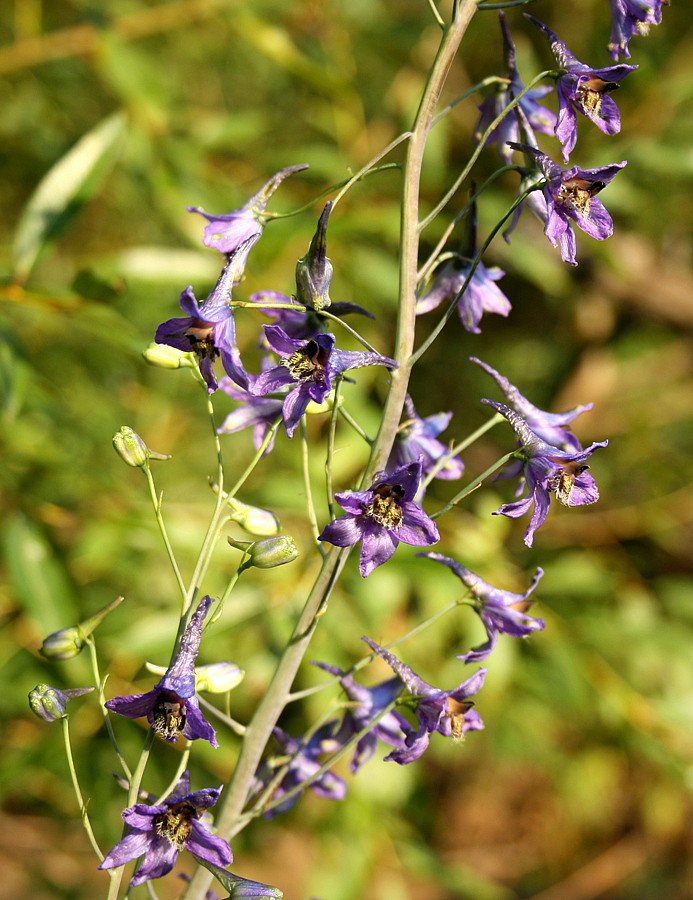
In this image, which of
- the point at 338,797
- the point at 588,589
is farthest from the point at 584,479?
the point at 588,589

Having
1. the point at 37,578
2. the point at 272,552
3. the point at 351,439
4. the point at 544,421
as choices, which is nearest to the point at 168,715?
the point at 272,552

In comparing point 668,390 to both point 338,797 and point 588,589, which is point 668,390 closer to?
point 588,589

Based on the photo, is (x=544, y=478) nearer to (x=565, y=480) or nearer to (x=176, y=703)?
(x=565, y=480)

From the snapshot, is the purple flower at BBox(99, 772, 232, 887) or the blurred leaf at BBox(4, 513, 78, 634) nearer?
the purple flower at BBox(99, 772, 232, 887)

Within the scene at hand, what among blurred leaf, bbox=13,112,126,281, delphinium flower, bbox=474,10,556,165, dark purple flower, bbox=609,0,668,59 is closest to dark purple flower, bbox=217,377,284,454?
delphinium flower, bbox=474,10,556,165

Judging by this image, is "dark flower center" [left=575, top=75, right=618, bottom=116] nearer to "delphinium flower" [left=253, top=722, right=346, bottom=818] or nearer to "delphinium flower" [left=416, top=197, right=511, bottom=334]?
"delphinium flower" [left=416, top=197, right=511, bottom=334]

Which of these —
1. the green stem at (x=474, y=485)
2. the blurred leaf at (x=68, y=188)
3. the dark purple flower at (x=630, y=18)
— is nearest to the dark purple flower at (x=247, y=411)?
the green stem at (x=474, y=485)
